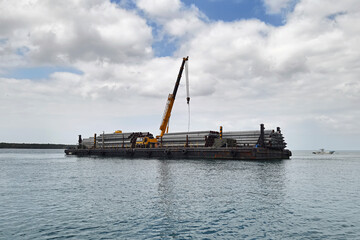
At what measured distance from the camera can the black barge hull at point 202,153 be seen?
6806 cm

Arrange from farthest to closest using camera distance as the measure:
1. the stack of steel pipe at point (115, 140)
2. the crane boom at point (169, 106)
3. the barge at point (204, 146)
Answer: the stack of steel pipe at point (115, 140)
the crane boom at point (169, 106)
the barge at point (204, 146)

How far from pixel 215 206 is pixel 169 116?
73.5 meters

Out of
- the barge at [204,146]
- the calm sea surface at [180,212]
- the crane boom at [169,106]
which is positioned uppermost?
the crane boom at [169,106]

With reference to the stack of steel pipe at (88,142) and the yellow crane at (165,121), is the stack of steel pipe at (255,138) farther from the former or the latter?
the stack of steel pipe at (88,142)

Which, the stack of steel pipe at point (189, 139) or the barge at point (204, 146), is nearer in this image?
the barge at point (204, 146)

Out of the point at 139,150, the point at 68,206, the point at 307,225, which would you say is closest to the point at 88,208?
the point at 68,206

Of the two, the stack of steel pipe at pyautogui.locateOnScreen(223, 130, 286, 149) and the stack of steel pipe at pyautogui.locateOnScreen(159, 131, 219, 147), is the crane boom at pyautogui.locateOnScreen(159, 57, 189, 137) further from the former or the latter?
the stack of steel pipe at pyautogui.locateOnScreen(223, 130, 286, 149)

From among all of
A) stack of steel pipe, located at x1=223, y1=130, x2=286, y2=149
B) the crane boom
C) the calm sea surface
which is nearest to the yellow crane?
the crane boom

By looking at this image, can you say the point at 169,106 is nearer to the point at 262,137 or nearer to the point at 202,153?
the point at 202,153

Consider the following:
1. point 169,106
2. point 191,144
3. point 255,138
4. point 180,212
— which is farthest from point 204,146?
point 180,212

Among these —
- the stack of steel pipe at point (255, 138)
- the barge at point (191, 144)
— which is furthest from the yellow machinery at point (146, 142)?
the stack of steel pipe at point (255, 138)

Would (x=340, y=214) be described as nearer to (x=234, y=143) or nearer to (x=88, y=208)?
(x=88, y=208)

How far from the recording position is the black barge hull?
68062 millimetres

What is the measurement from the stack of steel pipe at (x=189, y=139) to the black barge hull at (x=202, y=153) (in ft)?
16.8
